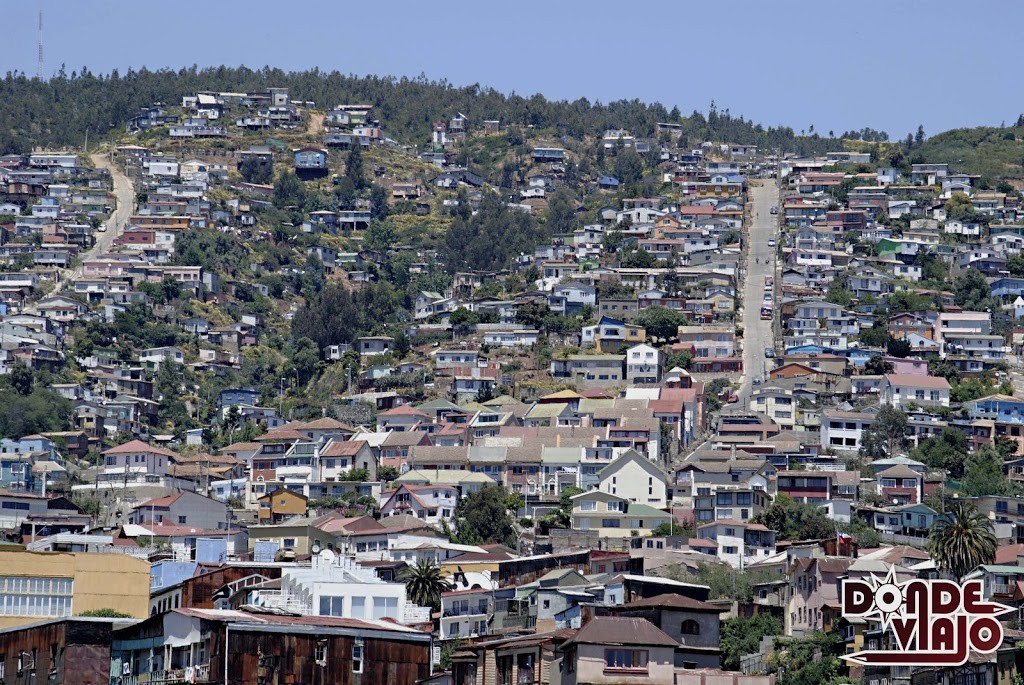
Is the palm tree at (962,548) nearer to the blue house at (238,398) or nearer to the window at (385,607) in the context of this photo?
the window at (385,607)

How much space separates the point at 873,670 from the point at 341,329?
86358 mm

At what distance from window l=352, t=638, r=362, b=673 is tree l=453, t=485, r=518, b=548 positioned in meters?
49.3

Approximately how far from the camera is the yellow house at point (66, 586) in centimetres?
5366

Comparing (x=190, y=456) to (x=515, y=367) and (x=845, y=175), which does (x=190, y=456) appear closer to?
(x=515, y=367)

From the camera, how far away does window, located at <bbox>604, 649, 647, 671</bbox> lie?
46.8 meters

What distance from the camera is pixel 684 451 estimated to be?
109000 millimetres

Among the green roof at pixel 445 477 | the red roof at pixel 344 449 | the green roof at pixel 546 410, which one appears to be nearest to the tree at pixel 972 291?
the green roof at pixel 546 410

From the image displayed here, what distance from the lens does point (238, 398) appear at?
434 ft

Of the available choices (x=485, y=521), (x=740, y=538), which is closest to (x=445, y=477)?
A: (x=485, y=521)

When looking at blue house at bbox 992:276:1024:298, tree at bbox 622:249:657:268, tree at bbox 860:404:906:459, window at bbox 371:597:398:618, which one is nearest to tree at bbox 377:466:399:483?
tree at bbox 860:404:906:459

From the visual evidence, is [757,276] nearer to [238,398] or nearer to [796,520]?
[238,398]

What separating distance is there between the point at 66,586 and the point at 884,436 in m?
59.9

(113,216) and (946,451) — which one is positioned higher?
(113,216)

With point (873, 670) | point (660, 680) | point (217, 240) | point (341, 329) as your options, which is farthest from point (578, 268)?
point (660, 680)
